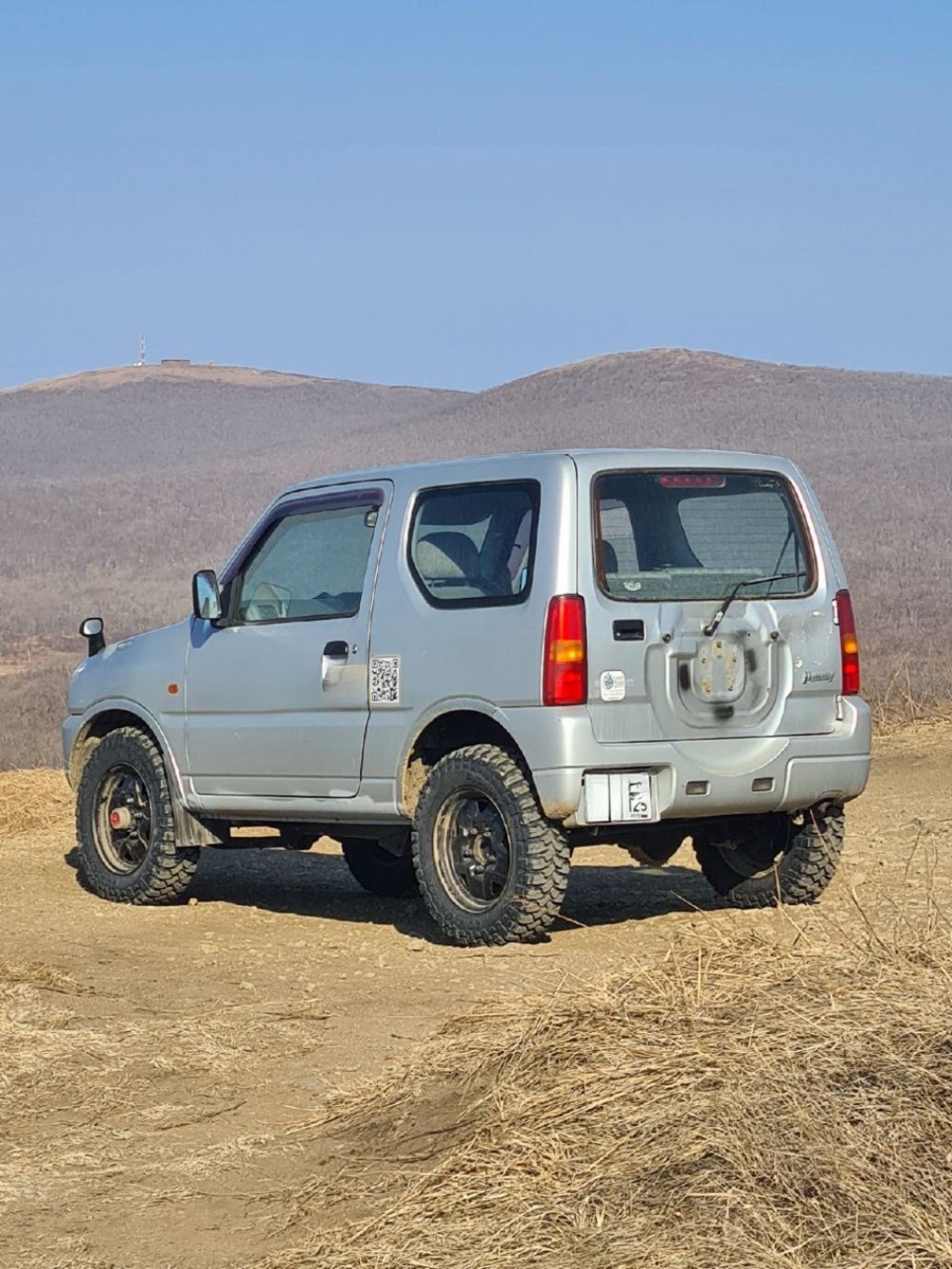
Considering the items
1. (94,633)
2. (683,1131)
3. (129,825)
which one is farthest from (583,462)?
(683,1131)

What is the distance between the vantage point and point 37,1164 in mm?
5285

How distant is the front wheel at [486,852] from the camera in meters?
8.38

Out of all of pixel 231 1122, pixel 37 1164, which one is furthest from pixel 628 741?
pixel 37 1164

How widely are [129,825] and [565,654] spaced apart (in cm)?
322

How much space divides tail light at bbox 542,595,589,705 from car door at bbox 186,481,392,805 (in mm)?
1164

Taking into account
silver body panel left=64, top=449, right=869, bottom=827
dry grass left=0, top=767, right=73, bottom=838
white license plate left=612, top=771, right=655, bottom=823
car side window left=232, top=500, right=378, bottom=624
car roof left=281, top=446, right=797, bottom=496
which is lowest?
dry grass left=0, top=767, right=73, bottom=838

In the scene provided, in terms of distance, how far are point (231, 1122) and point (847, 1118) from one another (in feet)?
6.88

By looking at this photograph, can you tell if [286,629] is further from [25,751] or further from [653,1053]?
[25,751]

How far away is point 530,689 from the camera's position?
831 centimetres

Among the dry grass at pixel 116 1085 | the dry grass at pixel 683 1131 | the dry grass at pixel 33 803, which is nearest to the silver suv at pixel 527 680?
the dry grass at pixel 116 1085

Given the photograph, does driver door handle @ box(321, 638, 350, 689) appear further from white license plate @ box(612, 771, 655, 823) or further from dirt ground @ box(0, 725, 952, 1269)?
white license plate @ box(612, 771, 655, 823)

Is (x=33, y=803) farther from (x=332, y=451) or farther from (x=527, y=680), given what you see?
(x=332, y=451)

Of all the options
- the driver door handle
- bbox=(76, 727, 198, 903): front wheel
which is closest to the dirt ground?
bbox=(76, 727, 198, 903): front wheel

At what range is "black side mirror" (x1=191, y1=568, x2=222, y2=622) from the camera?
9836 millimetres
